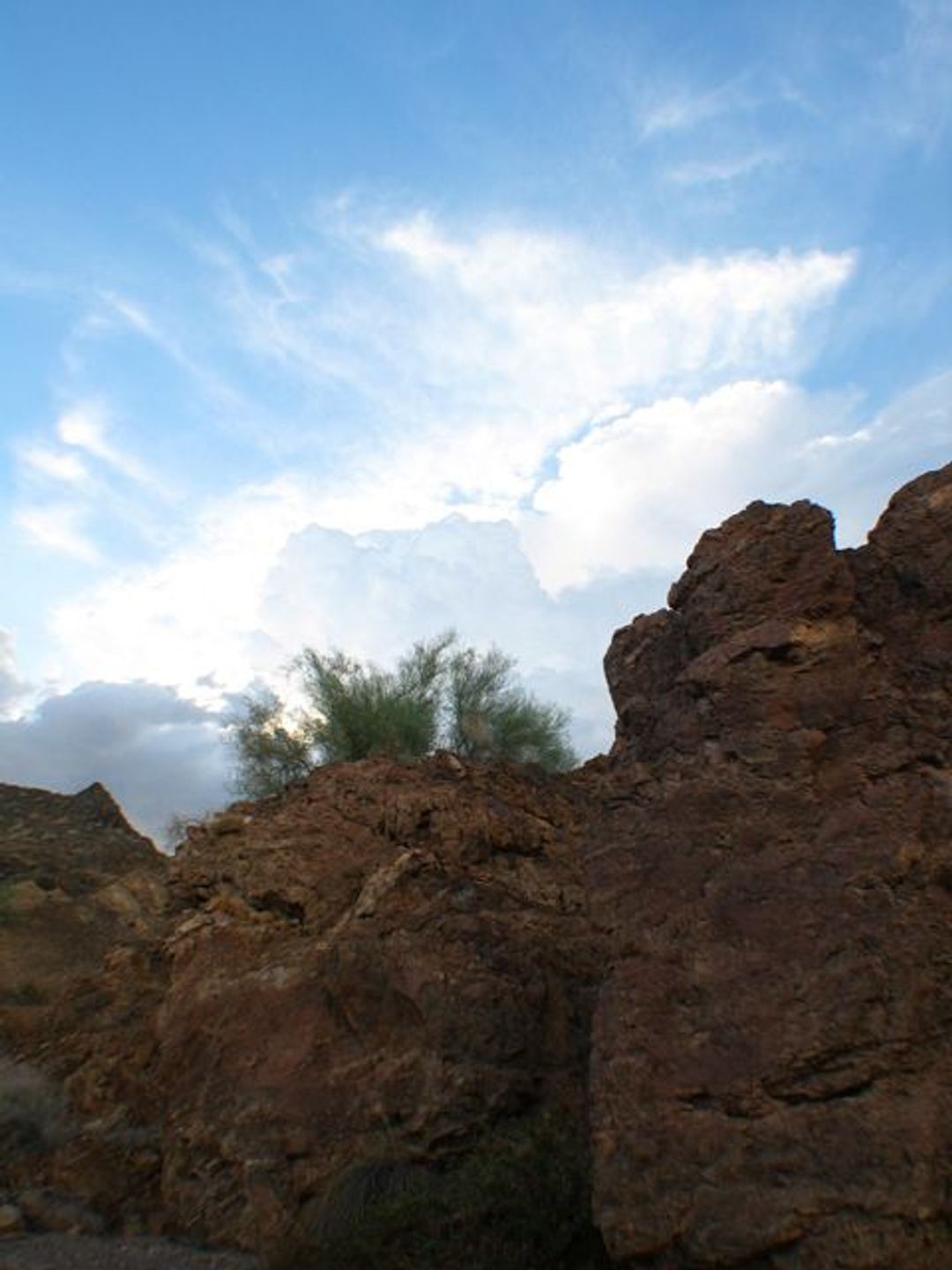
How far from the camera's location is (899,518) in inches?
228

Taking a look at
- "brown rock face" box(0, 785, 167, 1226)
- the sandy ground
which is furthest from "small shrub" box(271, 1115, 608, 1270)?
"brown rock face" box(0, 785, 167, 1226)

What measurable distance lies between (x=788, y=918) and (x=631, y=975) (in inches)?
30.5

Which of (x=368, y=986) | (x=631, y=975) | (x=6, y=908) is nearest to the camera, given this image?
(x=631, y=975)

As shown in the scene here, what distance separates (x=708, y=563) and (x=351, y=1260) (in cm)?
422

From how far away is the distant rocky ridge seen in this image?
386 cm

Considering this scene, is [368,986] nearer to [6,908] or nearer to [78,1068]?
[78,1068]

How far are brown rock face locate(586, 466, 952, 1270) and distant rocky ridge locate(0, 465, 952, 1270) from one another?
0.04 ft

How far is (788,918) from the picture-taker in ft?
14.1

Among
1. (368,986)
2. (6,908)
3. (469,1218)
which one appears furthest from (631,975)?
(6,908)

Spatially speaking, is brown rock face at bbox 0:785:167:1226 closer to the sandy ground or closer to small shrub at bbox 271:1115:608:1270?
the sandy ground

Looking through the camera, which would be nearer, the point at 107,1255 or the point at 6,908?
the point at 107,1255

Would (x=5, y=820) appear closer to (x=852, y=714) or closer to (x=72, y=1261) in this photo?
(x=72, y=1261)

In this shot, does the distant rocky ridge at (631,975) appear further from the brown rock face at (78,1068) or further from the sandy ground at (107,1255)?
the sandy ground at (107,1255)

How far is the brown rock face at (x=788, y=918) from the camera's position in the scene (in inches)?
145
